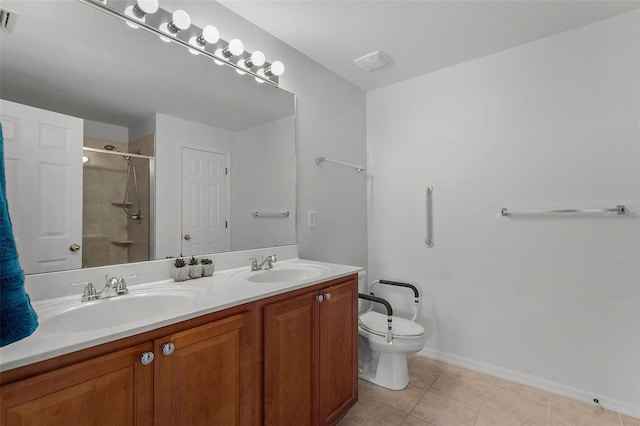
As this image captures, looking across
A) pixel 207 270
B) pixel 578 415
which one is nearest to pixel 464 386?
pixel 578 415

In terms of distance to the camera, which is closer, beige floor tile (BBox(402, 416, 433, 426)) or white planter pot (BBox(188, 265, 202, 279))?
white planter pot (BBox(188, 265, 202, 279))

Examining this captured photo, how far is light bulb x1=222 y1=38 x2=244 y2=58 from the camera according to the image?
5.37ft

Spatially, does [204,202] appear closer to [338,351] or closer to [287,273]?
[287,273]

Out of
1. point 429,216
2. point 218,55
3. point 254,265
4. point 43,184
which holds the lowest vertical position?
point 254,265

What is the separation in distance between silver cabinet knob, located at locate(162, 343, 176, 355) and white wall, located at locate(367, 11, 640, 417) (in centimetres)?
206

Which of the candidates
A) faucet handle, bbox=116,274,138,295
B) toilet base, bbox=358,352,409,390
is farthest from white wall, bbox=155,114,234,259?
A: toilet base, bbox=358,352,409,390

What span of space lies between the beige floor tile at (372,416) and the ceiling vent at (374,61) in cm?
238

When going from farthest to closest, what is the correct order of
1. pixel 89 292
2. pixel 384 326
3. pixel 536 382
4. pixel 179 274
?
pixel 384 326 → pixel 536 382 → pixel 179 274 → pixel 89 292

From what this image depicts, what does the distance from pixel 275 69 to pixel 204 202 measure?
96 cm

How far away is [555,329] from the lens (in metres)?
1.95

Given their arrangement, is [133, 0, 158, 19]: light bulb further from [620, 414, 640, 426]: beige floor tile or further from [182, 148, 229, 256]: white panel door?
[620, 414, 640, 426]: beige floor tile

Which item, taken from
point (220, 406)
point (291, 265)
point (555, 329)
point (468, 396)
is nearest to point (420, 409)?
point (468, 396)

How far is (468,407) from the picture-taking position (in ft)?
5.91

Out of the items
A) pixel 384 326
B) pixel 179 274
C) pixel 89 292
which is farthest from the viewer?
pixel 384 326
